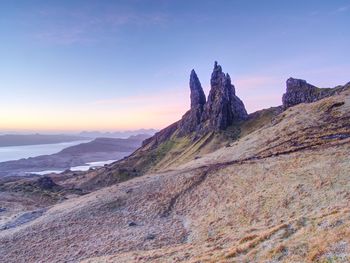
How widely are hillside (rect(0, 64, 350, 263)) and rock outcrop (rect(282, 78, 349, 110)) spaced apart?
1567 inches

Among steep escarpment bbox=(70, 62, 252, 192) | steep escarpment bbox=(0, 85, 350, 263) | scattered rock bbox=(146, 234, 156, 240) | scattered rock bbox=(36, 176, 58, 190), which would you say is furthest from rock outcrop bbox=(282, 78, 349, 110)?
scattered rock bbox=(36, 176, 58, 190)

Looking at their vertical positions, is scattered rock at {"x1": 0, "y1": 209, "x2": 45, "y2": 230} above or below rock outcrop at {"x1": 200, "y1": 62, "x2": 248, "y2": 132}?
below

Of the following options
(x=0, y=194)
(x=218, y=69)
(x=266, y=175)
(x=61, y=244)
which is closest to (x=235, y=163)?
(x=266, y=175)

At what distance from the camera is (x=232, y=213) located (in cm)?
4103

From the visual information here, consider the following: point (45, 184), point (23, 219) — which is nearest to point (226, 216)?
point (23, 219)

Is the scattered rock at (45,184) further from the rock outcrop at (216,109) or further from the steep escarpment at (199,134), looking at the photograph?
the rock outcrop at (216,109)

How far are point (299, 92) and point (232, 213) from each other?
3778 inches

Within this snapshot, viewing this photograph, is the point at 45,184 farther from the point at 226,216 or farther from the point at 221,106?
the point at 226,216

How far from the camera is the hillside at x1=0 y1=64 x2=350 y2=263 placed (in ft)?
84.8

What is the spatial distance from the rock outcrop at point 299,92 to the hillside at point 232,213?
131 ft

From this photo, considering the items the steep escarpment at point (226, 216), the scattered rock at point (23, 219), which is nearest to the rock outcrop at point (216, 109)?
the steep escarpment at point (226, 216)

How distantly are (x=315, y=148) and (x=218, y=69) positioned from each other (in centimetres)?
13100

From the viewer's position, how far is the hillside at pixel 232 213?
84.8 ft

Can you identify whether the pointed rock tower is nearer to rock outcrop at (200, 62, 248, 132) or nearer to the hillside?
rock outcrop at (200, 62, 248, 132)
